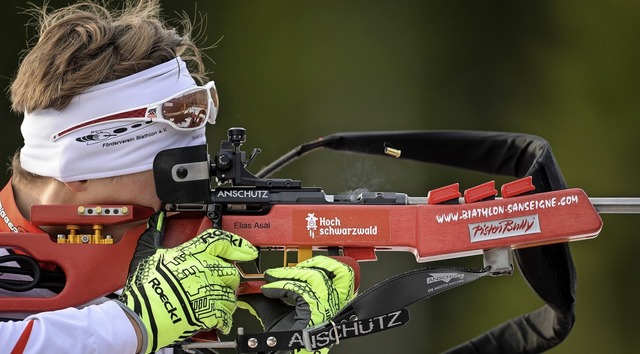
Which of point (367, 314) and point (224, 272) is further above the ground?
point (224, 272)

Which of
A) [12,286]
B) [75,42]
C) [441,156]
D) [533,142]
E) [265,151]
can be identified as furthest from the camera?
[265,151]

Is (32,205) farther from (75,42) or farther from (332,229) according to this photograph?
(332,229)

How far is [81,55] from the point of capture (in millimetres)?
2904

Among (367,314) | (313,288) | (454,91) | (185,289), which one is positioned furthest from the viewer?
(454,91)

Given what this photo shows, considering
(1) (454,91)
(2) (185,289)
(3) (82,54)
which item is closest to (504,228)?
(2) (185,289)

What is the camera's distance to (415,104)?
549 centimetres

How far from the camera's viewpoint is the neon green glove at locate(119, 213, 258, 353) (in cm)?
253

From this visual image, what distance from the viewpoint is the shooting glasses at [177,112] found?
9.43ft

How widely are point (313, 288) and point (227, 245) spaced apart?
0.27 metres

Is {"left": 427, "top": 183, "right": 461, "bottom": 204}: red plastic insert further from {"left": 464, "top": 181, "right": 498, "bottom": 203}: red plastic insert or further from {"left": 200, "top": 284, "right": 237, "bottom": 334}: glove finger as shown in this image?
{"left": 200, "top": 284, "right": 237, "bottom": 334}: glove finger

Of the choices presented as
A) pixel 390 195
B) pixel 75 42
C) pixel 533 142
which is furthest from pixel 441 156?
pixel 75 42

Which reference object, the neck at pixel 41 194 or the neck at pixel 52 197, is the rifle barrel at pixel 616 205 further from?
the neck at pixel 41 194

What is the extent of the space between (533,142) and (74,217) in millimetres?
1688

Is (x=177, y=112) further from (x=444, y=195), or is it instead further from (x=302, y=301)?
(x=444, y=195)
